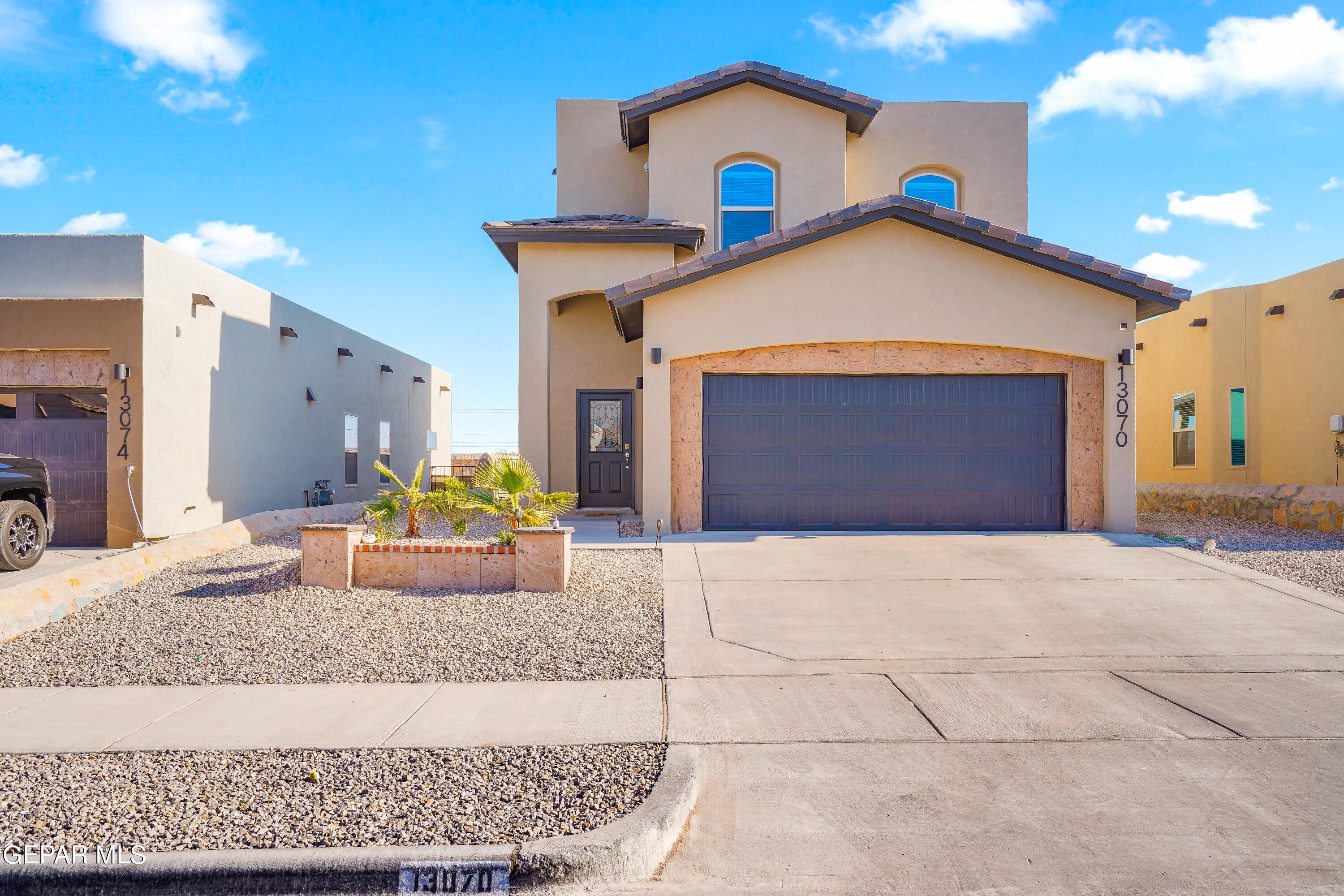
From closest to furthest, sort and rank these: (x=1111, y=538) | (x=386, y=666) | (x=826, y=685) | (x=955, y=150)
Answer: (x=826, y=685) → (x=386, y=666) → (x=1111, y=538) → (x=955, y=150)

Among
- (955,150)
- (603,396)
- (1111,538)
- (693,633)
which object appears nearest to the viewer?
(693,633)

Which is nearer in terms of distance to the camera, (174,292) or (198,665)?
(198,665)

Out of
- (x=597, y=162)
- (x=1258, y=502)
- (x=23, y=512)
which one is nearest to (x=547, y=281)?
(x=597, y=162)

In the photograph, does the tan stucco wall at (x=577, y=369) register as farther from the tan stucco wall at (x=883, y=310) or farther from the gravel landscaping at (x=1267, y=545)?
the gravel landscaping at (x=1267, y=545)

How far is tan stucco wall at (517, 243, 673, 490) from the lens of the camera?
46.9ft

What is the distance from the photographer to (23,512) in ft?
31.2

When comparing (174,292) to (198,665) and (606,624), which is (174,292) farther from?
(606,624)

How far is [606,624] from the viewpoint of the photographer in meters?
7.22

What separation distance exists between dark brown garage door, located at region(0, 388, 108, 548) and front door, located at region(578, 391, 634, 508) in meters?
7.66

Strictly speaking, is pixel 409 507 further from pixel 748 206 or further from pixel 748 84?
pixel 748 84

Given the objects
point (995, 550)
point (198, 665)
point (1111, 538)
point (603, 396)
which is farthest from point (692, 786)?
point (603, 396)

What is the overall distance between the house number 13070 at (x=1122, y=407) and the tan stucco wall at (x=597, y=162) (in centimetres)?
975

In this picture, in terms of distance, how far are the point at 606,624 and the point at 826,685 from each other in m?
2.29

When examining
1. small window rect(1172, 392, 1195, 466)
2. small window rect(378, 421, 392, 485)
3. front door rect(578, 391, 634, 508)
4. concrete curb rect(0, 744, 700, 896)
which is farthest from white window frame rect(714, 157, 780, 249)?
concrete curb rect(0, 744, 700, 896)
